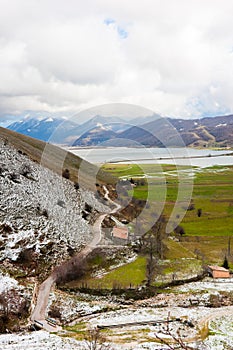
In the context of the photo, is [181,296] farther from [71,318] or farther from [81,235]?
[81,235]

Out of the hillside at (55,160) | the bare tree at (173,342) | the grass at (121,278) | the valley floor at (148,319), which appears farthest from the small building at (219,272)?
the hillside at (55,160)

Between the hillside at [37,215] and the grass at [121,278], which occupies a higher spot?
the hillside at [37,215]

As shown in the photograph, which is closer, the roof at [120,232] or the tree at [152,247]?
the tree at [152,247]

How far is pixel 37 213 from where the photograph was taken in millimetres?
55438

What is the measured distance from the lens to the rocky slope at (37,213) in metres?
47.2

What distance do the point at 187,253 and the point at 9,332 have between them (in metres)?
41.3

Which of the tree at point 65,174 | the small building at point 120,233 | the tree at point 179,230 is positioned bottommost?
the tree at point 179,230

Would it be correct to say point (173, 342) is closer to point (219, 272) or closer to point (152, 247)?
point (219, 272)

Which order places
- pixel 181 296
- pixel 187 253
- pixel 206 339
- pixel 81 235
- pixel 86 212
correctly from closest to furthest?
pixel 206 339
pixel 181 296
pixel 81 235
pixel 187 253
pixel 86 212

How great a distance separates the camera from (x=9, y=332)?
30406mm

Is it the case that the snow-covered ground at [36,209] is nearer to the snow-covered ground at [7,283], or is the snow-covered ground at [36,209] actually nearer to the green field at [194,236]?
the snow-covered ground at [7,283]

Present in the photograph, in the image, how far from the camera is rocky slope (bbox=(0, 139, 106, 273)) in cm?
4725

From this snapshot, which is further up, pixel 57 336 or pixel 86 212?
pixel 86 212

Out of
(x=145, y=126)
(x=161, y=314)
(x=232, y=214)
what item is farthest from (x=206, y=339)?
(x=232, y=214)
